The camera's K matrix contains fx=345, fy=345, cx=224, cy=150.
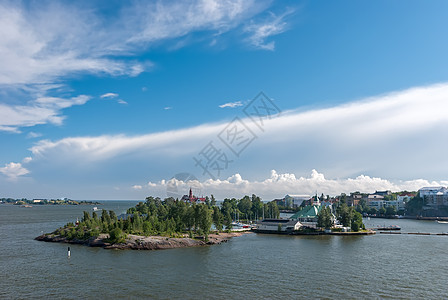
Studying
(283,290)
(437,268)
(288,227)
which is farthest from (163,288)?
(288,227)

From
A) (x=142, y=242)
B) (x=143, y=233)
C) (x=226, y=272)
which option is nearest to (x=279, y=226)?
(x=143, y=233)

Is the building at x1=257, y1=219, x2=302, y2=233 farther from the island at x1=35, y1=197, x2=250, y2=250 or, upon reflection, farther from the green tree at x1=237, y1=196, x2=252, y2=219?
the green tree at x1=237, y1=196, x2=252, y2=219

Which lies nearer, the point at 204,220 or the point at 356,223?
the point at 204,220

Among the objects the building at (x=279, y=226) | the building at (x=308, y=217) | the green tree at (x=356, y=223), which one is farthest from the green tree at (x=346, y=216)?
the building at (x=279, y=226)

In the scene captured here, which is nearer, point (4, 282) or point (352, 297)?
point (352, 297)

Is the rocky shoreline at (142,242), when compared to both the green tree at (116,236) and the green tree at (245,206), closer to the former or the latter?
the green tree at (116,236)

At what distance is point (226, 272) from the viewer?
56.6 m

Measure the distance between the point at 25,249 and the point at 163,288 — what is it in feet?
160

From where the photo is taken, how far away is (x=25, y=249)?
257 feet

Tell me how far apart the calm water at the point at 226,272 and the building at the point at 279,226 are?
3582cm

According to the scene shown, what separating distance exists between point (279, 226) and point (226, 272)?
67.5 metres

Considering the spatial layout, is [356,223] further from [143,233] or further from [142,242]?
[142,242]

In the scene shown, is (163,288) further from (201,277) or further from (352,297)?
(352,297)

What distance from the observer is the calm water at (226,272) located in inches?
1791
